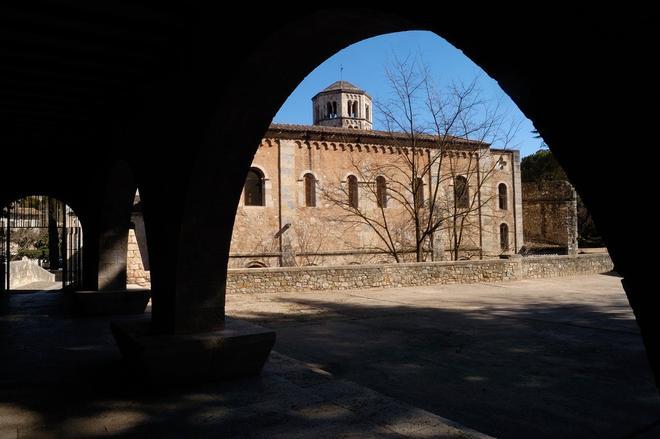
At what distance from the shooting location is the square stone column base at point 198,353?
368 centimetres

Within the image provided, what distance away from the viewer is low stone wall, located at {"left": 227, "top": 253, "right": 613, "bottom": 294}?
1354 cm

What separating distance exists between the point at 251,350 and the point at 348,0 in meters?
2.86

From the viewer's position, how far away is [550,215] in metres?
29.2

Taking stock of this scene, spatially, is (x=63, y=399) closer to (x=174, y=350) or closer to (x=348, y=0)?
(x=174, y=350)

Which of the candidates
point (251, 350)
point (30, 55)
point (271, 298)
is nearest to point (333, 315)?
point (271, 298)

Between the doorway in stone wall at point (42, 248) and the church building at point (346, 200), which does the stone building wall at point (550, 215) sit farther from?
the doorway in stone wall at point (42, 248)

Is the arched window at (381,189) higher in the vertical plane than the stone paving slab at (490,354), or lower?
higher

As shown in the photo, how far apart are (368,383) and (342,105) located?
122ft

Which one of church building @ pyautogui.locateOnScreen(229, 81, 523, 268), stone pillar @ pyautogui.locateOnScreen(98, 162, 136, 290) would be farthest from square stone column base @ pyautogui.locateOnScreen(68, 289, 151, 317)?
church building @ pyautogui.locateOnScreen(229, 81, 523, 268)

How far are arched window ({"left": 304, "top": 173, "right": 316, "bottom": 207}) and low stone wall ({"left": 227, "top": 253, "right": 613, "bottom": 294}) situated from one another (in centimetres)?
817

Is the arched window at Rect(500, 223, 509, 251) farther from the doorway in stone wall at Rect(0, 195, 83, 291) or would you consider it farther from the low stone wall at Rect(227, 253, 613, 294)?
Answer: the doorway in stone wall at Rect(0, 195, 83, 291)

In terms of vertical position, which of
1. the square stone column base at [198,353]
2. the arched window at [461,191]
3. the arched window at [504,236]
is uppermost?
the arched window at [461,191]

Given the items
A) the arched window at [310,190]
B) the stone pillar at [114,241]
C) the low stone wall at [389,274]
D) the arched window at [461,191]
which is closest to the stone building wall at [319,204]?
the arched window at [310,190]

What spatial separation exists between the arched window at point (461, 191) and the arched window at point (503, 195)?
10.8 feet
